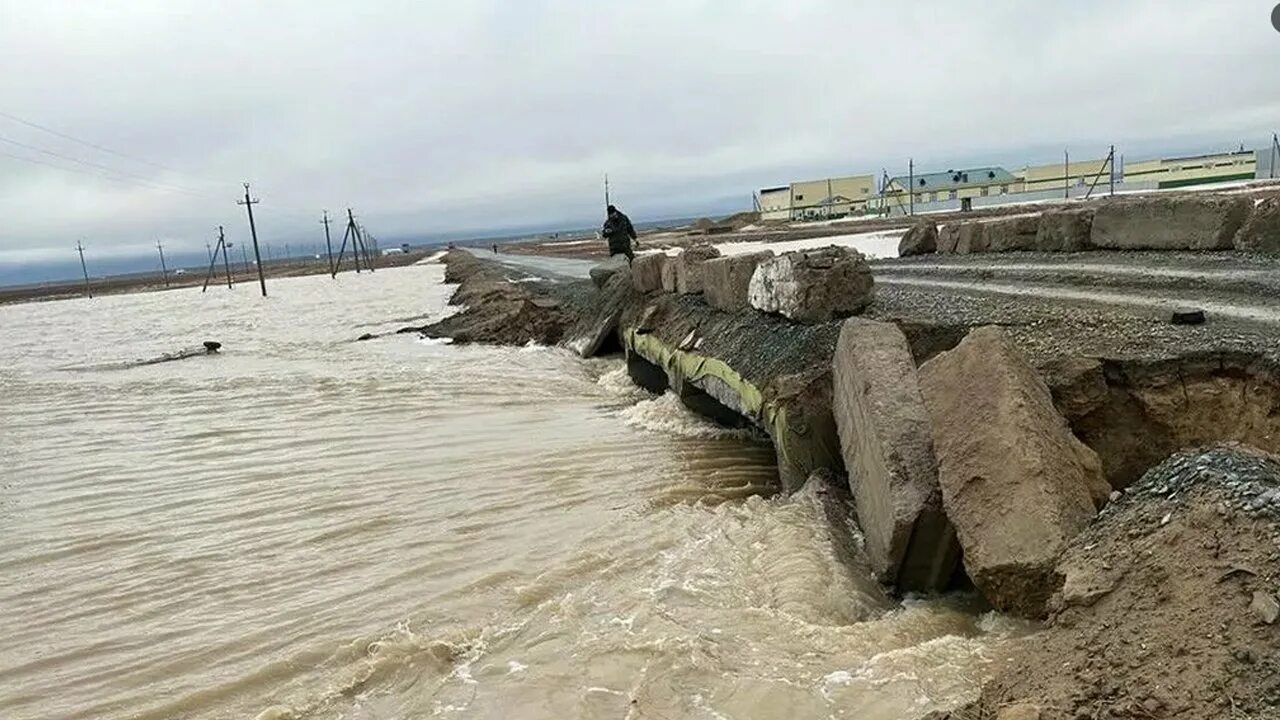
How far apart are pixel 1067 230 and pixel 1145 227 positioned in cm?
125

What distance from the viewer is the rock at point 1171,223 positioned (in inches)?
353

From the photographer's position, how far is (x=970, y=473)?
3.91m

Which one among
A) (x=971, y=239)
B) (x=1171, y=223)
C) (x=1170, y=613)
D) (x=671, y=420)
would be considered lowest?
(x=671, y=420)

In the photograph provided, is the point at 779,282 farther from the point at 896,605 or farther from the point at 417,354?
the point at 417,354

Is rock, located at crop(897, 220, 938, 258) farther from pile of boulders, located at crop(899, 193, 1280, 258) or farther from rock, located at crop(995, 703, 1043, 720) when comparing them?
rock, located at crop(995, 703, 1043, 720)

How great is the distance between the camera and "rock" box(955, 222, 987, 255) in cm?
1331

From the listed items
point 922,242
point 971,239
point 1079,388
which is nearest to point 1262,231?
point 971,239

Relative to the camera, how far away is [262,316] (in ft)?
113

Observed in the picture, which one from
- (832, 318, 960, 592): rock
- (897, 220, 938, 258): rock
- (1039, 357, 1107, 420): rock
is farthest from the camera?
(897, 220, 938, 258): rock

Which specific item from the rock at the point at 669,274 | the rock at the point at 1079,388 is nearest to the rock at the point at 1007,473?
the rock at the point at 1079,388

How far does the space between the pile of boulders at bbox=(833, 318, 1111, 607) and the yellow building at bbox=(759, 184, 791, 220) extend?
72.6 meters

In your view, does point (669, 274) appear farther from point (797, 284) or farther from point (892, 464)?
point (892, 464)

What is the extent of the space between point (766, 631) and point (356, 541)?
10.8 feet

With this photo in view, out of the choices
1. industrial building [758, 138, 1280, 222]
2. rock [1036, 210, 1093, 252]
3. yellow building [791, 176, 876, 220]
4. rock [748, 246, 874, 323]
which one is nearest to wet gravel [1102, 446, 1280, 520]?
rock [748, 246, 874, 323]
